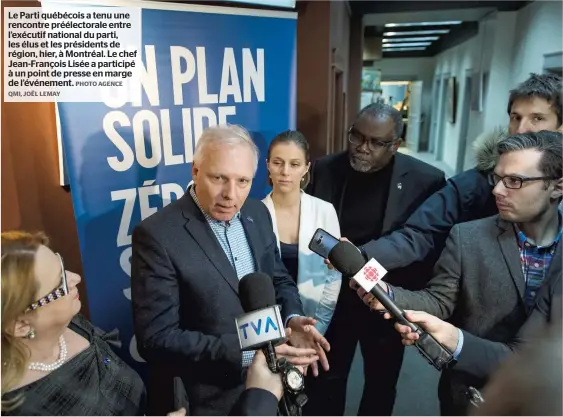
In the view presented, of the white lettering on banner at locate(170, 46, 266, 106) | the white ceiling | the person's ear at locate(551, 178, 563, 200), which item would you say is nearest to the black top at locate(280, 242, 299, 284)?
the white lettering on banner at locate(170, 46, 266, 106)

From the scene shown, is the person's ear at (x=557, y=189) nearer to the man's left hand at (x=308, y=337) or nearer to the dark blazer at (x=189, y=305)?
the man's left hand at (x=308, y=337)

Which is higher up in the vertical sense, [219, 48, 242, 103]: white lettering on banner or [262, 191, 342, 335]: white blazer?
[219, 48, 242, 103]: white lettering on banner

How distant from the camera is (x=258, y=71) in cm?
150

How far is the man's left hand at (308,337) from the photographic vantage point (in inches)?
42.8

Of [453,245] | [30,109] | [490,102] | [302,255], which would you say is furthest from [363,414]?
[490,102]

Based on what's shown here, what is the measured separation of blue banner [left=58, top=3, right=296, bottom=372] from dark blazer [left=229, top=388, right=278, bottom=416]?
0.91 metres

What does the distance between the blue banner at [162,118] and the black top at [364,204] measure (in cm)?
39

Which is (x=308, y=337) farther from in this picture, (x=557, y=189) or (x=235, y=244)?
(x=557, y=189)

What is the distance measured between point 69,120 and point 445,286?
4.27 ft

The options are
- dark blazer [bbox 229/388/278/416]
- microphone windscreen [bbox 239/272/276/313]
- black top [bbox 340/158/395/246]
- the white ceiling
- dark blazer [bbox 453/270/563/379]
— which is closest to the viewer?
dark blazer [bbox 229/388/278/416]

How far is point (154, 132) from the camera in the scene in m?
1.42

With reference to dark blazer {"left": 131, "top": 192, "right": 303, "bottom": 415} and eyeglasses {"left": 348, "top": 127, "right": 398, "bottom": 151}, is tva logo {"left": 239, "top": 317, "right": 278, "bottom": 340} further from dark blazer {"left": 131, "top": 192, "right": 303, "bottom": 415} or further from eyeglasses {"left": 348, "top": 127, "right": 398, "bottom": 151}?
eyeglasses {"left": 348, "top": 127, "right": 398, "bottom": 151}

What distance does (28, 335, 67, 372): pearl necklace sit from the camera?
0.84 m

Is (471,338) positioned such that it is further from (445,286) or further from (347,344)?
(347,344)
